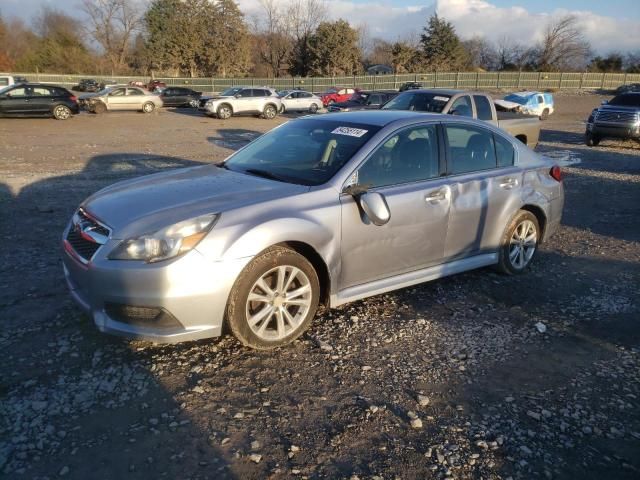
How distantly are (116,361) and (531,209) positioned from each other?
13.7 ft

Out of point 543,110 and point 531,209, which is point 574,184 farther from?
point 543,110

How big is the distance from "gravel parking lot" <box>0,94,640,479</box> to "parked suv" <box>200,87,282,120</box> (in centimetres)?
2369

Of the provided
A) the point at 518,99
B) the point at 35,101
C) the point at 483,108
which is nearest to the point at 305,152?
the point at 483,108

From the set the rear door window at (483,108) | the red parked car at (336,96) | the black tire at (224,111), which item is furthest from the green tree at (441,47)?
the rear door window at (483,108)

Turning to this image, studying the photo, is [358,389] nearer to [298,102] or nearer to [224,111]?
[224,111]

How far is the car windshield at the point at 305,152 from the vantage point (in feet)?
13.6

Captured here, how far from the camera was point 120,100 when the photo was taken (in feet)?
97.9

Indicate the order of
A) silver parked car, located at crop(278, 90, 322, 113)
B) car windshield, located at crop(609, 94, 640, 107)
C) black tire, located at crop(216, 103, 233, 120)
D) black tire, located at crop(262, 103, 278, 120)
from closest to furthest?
car windshield, located at crop(609, 94, 640, 107) → black tire, located at crop(216, 103, 233, 120) → black tire, located at crop(262, 103, 278, 120) → silver parked car, located at crop(278, 90, 322, 113)

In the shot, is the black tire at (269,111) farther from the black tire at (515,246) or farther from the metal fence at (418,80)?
the black tire at (515,246)

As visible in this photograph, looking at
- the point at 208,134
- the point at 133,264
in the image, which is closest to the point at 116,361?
the point at 133,264

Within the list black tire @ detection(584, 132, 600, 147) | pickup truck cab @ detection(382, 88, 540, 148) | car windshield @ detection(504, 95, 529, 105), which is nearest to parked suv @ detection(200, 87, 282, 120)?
car windshield @ detection(504, 95, 529, 105)

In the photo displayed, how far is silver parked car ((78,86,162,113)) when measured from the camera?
28.8 meters

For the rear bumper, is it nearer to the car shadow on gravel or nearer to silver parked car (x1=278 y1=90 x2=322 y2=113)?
the car shadow on gravel

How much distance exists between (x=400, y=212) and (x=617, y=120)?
15129 millimetres
